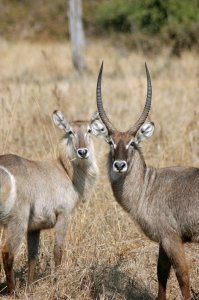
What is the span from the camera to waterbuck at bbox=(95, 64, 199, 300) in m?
5.23

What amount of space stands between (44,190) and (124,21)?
15.4 meters

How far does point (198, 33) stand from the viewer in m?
16.8

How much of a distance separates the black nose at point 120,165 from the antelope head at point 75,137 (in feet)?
2.43

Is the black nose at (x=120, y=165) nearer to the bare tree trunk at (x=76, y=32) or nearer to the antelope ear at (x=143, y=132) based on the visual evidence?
the antelope ear at (x=143, y=132)

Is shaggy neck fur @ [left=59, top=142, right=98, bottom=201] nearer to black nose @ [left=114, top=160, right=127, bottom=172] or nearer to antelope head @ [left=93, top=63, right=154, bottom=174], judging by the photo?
antelope head @ [left=93, top=63, right=154, bottom=174]

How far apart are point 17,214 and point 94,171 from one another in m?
1.26

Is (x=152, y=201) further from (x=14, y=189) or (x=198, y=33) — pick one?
(x=198, y=33)

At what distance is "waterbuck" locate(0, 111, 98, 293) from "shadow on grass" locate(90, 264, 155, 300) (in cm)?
35

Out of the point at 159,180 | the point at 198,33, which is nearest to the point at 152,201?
the point at 159,180

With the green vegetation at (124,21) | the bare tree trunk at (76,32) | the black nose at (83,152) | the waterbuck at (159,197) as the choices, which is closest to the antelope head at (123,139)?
the waterbuck at (159,197)

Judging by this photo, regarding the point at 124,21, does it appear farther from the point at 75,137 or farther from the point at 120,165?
the point at 120,165

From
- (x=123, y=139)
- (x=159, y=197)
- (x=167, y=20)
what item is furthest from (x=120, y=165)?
(x=167, y=20)

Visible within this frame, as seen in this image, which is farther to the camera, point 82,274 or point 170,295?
point 170,295

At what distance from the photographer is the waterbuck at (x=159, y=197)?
17.1 feet
